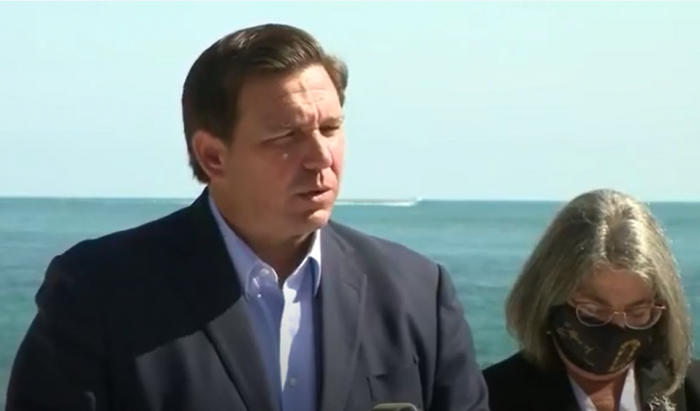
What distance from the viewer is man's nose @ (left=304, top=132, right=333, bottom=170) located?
2.86 meters

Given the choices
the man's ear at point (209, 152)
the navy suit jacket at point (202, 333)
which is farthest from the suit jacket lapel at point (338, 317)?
the man's ear at point (209, 152)

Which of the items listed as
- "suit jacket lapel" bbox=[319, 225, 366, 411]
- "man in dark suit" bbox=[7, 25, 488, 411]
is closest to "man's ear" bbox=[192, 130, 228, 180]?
"man in dark suit" bbox=[7, 25, 488, 411]

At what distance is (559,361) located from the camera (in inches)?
163

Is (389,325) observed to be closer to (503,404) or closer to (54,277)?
(54,277)

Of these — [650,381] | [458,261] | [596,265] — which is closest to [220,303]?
[596,265]

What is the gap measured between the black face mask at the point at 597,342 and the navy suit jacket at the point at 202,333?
2.45 ft

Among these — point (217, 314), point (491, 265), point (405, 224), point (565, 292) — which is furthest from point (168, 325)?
point (405, 224)

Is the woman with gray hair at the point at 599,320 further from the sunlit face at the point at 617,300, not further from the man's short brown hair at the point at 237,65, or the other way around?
the man's short brown hair at the point at 237,65

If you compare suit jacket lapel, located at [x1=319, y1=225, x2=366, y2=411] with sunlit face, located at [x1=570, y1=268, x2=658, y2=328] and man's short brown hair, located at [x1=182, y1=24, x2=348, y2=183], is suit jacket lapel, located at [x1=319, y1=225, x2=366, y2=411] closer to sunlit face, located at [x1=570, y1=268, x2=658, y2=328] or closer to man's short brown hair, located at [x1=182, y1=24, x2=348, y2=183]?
man's short brown hair, located at [x1=182, y1=24, x2=348, y2=183]

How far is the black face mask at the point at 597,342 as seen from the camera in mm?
3900

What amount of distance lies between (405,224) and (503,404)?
6285 centimetres

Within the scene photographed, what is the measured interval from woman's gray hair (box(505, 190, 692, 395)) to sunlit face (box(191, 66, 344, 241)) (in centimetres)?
122

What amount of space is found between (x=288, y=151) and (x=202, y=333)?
1.45ft

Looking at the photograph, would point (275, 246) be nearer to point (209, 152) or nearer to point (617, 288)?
point (209, 152)
